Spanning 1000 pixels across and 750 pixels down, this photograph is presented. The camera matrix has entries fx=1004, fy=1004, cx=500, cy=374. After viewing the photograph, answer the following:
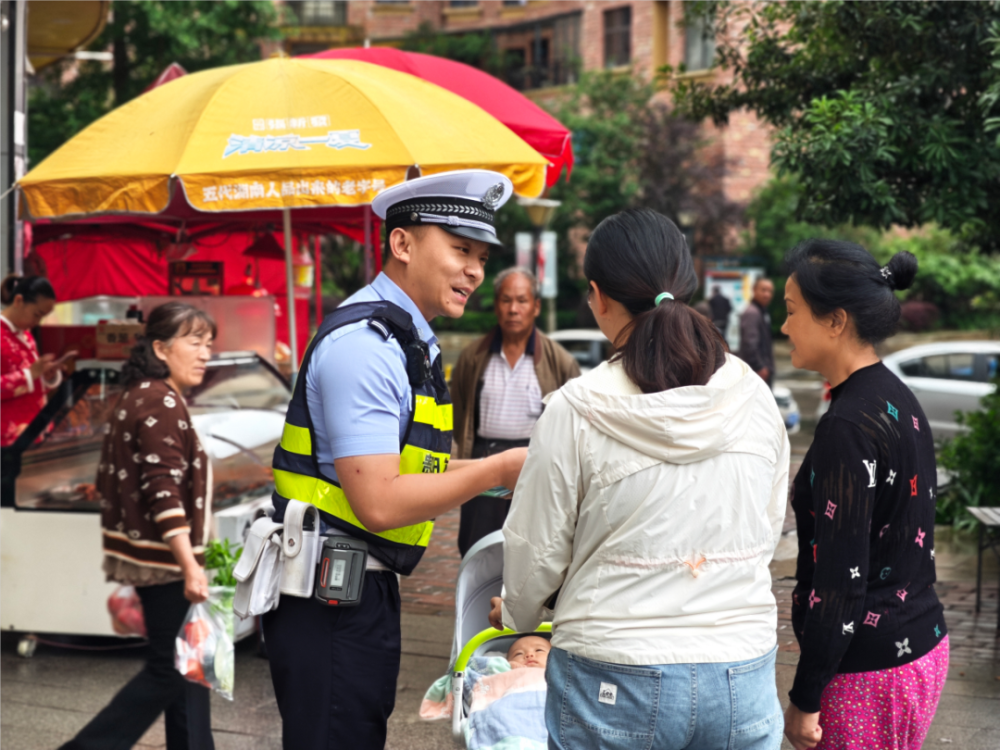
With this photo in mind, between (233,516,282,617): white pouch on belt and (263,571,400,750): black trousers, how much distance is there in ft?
0.21

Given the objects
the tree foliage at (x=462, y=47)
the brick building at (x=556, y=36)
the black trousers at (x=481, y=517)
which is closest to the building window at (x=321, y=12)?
the brick building at (x=556, y=36)

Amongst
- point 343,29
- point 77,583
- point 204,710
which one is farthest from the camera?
point 343,29

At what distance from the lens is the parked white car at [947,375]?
1276 cm

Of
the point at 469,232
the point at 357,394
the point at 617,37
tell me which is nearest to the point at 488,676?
the point at 357,394

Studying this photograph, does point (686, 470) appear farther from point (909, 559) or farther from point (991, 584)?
point (991, 584)

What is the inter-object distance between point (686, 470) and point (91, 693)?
13.3 ft

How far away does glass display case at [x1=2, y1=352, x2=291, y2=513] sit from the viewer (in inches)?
211

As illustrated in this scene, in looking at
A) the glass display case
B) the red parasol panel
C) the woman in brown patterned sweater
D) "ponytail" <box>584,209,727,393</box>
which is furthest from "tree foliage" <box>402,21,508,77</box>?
"ponytail" <box>584,209,727,393</box>

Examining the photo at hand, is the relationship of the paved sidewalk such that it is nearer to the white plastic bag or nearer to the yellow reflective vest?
the white plastic bag

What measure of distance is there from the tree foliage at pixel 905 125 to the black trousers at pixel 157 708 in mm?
5126

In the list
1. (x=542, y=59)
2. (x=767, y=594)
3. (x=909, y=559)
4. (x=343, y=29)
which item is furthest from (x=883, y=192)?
(x=343, y=29)

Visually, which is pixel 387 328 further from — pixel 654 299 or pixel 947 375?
pixel 947 375

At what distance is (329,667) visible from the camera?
92.8 inches

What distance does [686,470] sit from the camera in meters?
1.88
